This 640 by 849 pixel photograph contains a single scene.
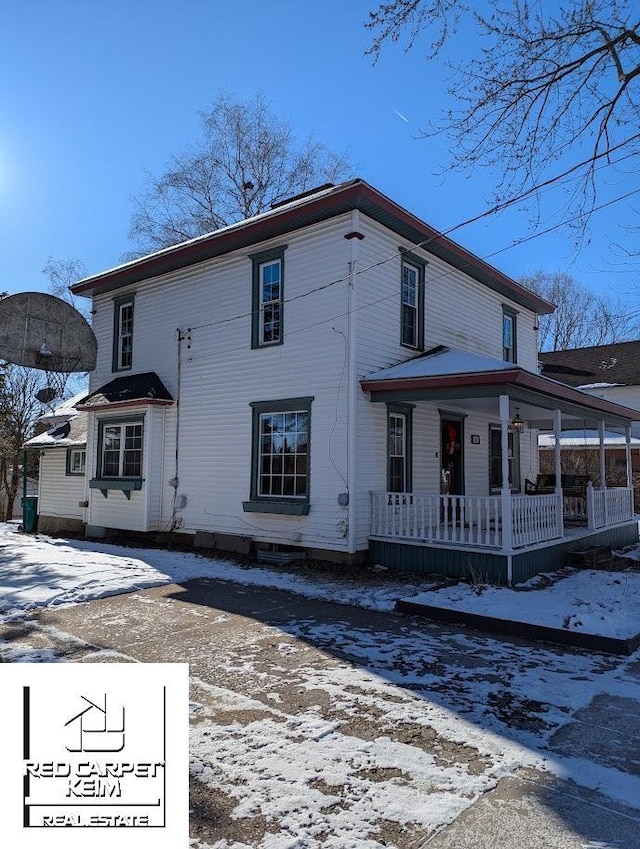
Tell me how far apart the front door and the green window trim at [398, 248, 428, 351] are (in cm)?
190

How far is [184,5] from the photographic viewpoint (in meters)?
8.18

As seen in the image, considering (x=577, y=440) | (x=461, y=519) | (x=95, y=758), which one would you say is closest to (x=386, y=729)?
(x=95, y=758)

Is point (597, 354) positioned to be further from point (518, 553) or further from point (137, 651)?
point (137, 651)

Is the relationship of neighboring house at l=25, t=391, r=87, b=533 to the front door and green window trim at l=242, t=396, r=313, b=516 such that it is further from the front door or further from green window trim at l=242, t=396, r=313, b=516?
the front door

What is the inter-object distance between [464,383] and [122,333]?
9.12 meters

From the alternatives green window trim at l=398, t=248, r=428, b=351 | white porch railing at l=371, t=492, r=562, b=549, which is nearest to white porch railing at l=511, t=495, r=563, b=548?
white porch railing at l=371, t=492, r=562, b=549

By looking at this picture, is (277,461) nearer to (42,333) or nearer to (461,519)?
(461,519)

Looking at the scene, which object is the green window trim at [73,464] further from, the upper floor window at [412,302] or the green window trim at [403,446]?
the upper floor window at [412,302]

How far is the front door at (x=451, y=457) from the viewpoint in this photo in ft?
41.8

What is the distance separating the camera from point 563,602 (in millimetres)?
7508

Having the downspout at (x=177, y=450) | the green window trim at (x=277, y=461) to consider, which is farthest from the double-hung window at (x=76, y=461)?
the green window trim at (x=277, y=461)

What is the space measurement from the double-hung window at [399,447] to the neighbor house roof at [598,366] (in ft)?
56.8

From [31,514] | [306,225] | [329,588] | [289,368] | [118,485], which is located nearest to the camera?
[329,588]

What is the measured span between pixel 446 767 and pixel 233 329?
32.6 feet
